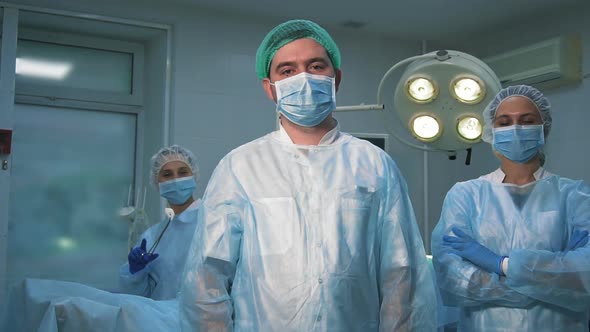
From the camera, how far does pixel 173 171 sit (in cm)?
254

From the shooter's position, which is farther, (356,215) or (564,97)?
(564,97)

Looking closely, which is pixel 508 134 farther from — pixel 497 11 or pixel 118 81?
pixel 118 81

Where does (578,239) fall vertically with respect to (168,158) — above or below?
below

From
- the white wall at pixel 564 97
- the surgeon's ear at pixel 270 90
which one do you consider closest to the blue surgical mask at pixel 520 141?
the surgeon's ear at pixel 270 90

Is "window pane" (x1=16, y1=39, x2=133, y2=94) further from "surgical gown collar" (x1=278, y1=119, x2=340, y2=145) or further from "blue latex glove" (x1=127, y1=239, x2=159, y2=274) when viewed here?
"surgical gown collar" (x1=278, y1=119, x2=340, y2=145)

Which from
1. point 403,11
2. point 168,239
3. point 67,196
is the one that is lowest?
point 168,239

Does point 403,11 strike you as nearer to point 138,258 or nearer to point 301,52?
point 138,258

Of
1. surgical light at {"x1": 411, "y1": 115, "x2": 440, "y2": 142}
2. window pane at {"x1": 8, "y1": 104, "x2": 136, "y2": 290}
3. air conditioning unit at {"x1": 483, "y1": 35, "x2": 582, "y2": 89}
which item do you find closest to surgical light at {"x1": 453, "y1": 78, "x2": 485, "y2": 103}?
surgical light at {"x1": 411, "y1": 115, "x2": 440, "y2": 142}

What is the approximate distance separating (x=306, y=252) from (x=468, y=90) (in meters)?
1.25

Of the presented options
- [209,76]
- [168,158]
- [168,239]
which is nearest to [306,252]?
[168,239]

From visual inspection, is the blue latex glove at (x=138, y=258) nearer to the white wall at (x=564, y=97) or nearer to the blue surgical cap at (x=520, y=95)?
the blue surgical cap at (x=520, y=95)

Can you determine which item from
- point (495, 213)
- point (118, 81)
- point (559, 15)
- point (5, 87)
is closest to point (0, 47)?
point (5, 87)

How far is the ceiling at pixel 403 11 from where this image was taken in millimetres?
3389

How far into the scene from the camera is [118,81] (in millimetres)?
3627
